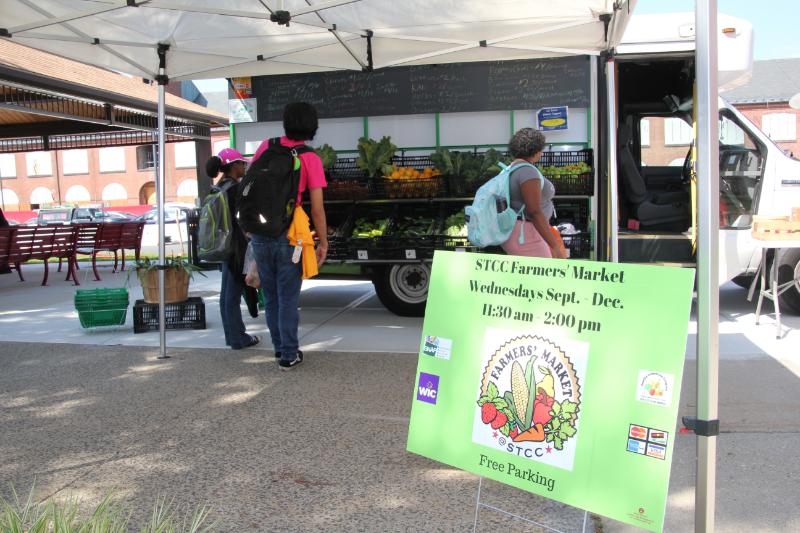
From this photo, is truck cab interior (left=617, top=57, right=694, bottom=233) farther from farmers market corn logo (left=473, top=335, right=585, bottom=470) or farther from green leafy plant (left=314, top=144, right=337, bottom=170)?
farmers market corn logo (left=473, top=335, right=585, bottom=470)

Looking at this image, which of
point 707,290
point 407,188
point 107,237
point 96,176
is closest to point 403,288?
point 407,188

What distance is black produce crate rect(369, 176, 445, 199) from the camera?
297 inches

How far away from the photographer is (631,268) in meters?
2.43

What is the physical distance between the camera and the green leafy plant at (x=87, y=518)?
2.36 meters

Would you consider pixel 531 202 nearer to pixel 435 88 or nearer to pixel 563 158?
pixel 563 158

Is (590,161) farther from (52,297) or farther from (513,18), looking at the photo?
(52,297)

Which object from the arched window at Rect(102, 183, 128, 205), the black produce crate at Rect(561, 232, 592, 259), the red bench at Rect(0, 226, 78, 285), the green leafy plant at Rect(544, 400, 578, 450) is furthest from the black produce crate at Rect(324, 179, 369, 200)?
the arched window at Rect(102, 183, 128, 205)

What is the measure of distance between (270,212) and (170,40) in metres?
2.20

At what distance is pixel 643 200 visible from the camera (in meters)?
8.64

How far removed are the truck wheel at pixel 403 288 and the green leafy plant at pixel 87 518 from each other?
485 centimetres

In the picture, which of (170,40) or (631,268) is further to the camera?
(170,40)

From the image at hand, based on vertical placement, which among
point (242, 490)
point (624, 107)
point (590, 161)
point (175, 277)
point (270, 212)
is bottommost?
point (242, 490)

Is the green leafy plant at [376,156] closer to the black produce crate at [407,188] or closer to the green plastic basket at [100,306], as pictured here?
the black produce crate at [407,188]

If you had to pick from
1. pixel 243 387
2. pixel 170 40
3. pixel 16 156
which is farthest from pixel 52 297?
pixel 16 156
